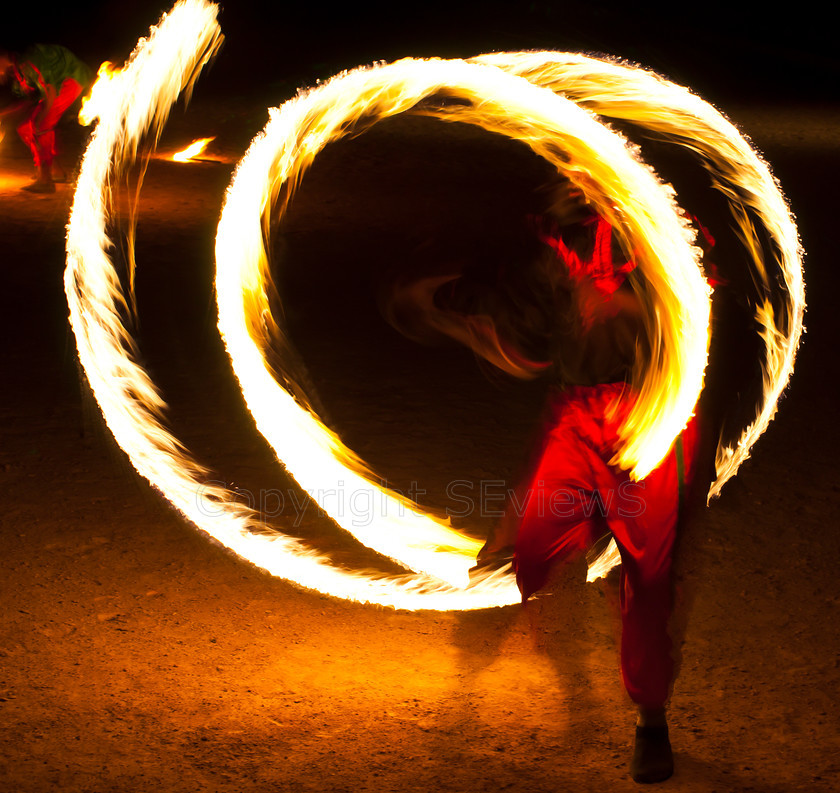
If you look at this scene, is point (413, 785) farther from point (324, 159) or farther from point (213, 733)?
point (324, 159)

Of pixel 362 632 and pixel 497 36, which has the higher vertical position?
pixel 497 36

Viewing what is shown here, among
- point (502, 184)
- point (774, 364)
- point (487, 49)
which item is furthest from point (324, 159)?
point (487, 49)

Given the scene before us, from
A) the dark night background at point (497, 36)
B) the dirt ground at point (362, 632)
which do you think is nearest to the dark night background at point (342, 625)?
the dirt ground at point (362, 632)

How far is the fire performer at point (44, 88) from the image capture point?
1083cm

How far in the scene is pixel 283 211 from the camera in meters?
4.59

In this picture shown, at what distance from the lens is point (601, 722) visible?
3283 millimetres

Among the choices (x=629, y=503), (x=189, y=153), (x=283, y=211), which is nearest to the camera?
(x=629, y=503)

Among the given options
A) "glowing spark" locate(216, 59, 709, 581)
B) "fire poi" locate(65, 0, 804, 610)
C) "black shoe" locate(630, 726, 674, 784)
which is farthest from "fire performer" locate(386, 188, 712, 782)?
"glowing spark" locate(216, 59, 709, 581)

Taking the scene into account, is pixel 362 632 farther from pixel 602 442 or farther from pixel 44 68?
pixel 44 68

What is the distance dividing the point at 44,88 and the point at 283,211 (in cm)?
757

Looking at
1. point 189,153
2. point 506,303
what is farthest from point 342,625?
point 189,153

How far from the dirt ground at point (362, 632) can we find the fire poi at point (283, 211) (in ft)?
0.57

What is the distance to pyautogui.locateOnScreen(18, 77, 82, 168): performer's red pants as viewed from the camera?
36.2 feet

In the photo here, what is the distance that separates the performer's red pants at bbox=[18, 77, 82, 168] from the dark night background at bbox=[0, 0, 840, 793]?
10.5 ft
